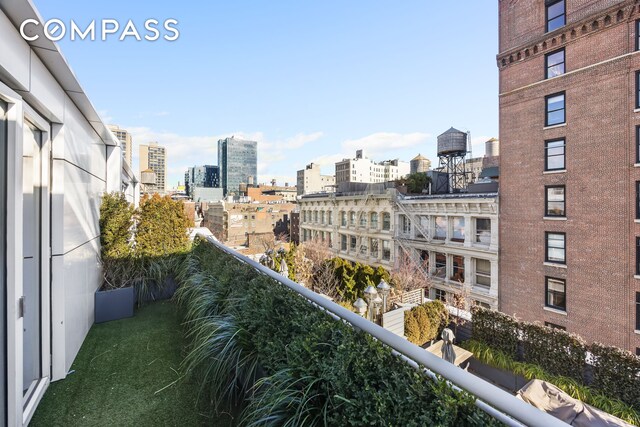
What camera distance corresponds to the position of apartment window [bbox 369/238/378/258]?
2855 centimetres

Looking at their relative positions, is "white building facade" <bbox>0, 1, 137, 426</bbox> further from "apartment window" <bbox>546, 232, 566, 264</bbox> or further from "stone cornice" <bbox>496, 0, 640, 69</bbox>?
"stone cornice" <bbox>496, 0, 640, 69</bbox>

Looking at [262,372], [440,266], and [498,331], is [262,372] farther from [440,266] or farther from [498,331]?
[440,266]

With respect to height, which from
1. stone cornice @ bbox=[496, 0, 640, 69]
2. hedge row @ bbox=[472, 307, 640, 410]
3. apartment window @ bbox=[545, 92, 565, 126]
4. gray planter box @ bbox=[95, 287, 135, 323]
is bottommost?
hedge row @ bbox=[472, 307, 640, 410]

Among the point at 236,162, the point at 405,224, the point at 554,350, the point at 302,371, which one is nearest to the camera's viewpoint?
the point at 302,371

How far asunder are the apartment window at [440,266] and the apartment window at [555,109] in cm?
1097

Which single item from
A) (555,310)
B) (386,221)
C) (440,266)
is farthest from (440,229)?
(555,310)

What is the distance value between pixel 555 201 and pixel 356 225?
55.2ft

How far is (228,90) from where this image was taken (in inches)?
448

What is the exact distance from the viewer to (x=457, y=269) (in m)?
22.0

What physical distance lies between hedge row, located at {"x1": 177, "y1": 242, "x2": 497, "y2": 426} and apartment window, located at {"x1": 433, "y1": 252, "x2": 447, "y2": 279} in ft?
70.8

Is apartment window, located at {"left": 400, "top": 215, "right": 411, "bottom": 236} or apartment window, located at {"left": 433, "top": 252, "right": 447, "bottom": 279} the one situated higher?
apartment window, located at {"left": 400, "top": 215, "right": 411, "bottom": 236}

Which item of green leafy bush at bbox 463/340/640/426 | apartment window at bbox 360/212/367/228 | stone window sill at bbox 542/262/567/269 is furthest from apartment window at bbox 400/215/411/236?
green leafy bush at bbox 463/340/640/426

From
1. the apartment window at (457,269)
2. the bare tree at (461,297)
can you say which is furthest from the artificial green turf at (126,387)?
the apartment window at (457,269)

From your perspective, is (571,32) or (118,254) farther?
(571,32)
